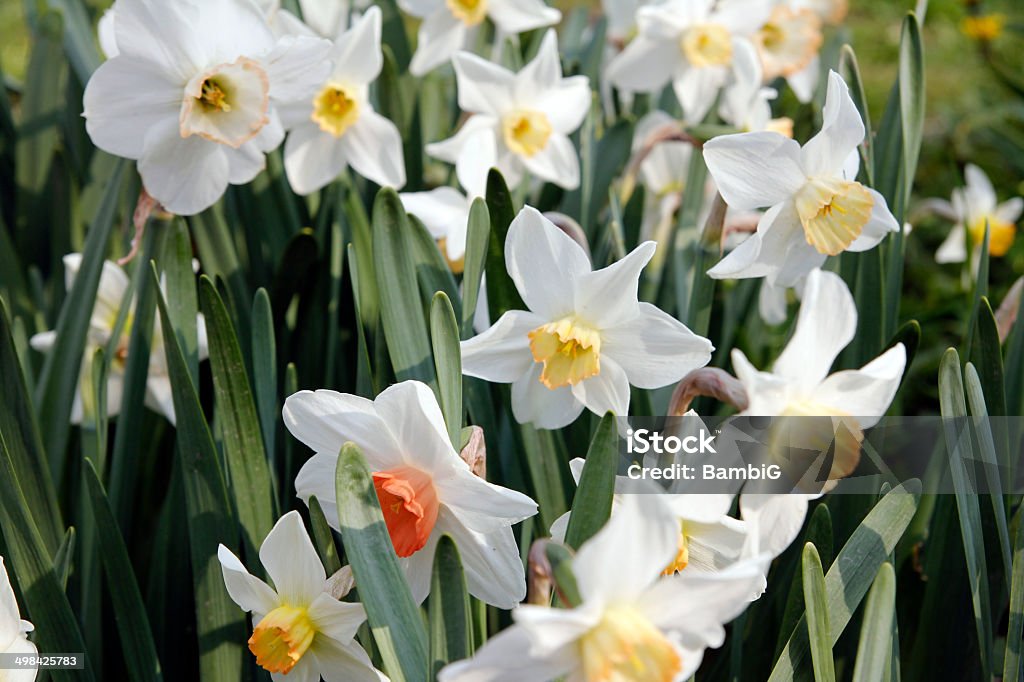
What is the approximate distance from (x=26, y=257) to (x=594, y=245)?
1.26m

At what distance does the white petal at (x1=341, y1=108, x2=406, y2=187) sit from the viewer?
174 centimetres

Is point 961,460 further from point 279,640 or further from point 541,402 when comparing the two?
point 279,640

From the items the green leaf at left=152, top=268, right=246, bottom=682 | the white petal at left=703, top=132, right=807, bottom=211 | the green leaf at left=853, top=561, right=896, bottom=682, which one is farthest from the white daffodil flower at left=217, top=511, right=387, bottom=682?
the white petal at left=703, top=132, right=807, bottom=211

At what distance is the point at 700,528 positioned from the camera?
1.04 metres

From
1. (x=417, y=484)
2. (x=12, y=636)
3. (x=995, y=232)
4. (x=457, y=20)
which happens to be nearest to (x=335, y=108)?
(x=457, y=20)

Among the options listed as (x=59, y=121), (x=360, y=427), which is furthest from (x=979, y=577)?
(x=59, y=121)

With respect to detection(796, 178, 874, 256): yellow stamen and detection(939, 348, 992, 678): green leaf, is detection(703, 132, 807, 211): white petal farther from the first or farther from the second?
detection(939, 348, 992, 678): green leaf

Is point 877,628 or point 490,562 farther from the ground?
point 490,562

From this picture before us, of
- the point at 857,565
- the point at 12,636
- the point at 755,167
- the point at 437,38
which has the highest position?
the point at 437,38

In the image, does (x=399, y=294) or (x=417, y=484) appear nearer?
(x=417, y=484)

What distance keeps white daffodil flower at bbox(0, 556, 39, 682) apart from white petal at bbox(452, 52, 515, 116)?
1.19m

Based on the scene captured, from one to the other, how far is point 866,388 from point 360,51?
1.09 metres

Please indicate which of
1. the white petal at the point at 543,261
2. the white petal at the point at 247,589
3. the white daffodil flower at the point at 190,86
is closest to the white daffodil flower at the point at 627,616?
the white petal at the point at 247,589

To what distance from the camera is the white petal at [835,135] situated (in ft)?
3.62
